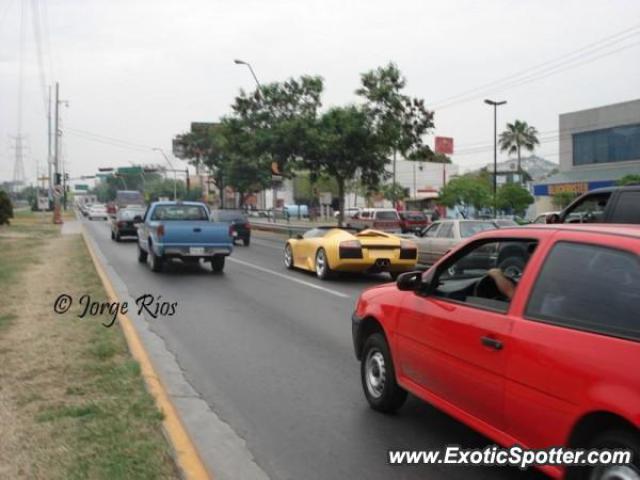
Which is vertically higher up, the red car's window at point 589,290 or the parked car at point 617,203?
the parked car at point 617,203

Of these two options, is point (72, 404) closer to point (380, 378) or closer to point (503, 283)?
point (380, 378)

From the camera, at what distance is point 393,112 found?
3384 centimetres

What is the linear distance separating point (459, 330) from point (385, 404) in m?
1.49

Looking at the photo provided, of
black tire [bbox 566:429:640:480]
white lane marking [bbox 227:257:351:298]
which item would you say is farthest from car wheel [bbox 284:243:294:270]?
black tire [bbox 566:429:640:480]

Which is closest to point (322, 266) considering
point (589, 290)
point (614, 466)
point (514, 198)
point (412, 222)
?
point (589, 290)

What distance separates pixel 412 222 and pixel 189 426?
3856 centimetres

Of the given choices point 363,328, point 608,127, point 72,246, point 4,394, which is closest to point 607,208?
point 363,328

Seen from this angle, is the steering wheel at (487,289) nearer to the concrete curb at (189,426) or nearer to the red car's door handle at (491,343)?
the red car's door handle at (491,343)

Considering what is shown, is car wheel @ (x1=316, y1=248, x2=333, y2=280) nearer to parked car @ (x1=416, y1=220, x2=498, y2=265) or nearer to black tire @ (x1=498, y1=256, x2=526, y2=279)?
parked car @ (x1=416, y1=220, x2=498, y2=265)

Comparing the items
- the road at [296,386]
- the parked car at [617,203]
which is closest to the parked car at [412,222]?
the road at [296,386]

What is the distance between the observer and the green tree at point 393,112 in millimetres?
33531

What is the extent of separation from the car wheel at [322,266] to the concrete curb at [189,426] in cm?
754

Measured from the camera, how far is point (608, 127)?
1790 inches

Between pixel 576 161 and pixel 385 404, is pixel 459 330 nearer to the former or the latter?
pixel 385 404
